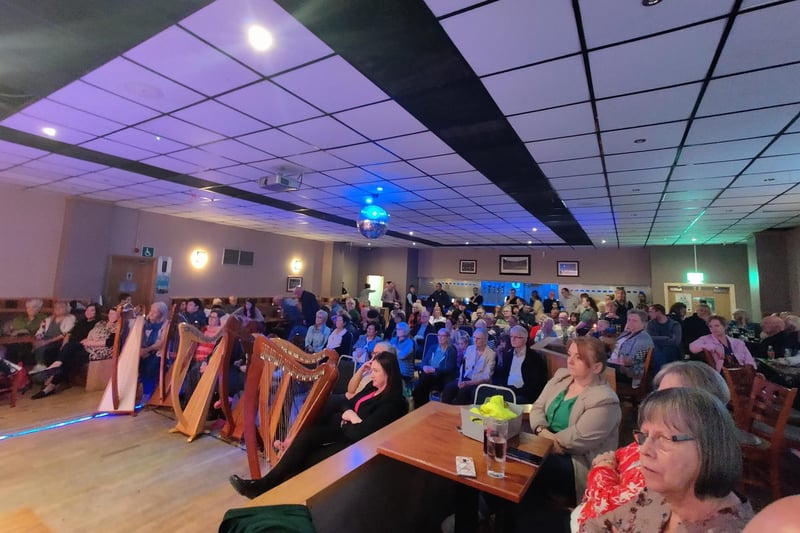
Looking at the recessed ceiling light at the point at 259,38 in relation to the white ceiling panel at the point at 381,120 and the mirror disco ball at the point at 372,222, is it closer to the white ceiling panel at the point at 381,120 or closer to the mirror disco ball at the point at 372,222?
the white ceiling panel at the point at 381,120

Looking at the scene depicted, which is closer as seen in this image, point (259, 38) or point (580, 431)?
point (580, 431)

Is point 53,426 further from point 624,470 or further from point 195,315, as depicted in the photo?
point 624,470

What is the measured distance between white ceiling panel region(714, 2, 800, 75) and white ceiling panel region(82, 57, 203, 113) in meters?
3.49

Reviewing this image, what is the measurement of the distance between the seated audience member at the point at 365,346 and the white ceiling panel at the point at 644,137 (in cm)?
348

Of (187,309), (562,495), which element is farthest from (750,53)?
(187,309)

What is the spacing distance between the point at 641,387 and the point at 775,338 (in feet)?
6.41

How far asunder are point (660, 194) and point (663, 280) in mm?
7306

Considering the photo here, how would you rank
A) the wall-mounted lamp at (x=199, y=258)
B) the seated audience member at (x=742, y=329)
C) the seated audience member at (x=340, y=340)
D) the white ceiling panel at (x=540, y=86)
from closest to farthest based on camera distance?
the white ceiling panel at (x=540, y=86) → the seated audience member at (x=340, y=340) → the seated audience member at (x=742, y=329) → the wall-mounted lamp at (x=199, y=258)

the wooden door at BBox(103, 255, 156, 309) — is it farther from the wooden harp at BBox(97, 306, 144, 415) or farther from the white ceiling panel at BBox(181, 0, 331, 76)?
the white ceiling panel at BBox(181, 0, 331, 76)

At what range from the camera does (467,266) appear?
1385 centimetres

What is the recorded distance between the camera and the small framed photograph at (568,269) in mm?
12023

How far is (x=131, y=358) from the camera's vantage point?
4273 millimetres

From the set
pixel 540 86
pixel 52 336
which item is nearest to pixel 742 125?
pixel 540 86

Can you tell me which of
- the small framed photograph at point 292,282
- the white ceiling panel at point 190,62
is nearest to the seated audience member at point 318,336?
the white ceiling panel at point 190,62
